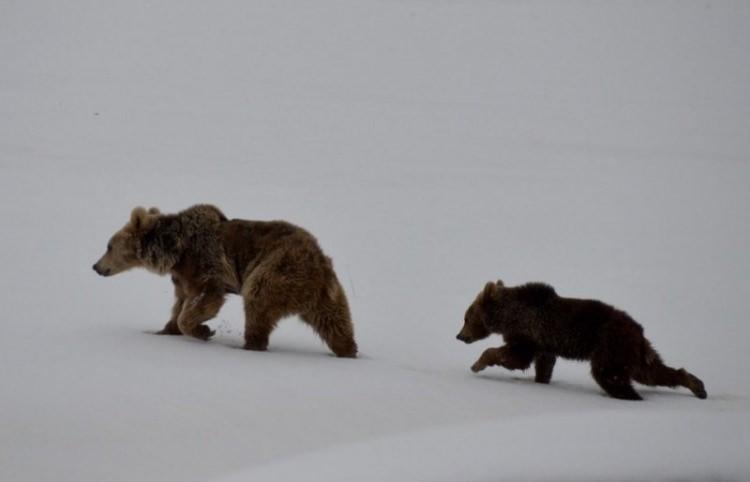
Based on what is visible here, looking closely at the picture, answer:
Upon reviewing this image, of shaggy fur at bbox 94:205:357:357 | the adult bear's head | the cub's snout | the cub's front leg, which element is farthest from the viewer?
the cub's snout

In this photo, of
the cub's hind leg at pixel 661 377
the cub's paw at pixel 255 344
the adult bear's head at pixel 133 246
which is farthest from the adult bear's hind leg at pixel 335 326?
the cub's hind leg at pixel 661 377

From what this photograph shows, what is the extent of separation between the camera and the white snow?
21.3 ft

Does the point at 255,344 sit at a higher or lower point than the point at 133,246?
lower

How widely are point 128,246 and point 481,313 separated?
11.2ft

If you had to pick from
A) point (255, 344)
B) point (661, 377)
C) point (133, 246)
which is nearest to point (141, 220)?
point (133, 246)

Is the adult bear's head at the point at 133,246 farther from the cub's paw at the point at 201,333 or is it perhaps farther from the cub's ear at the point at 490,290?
the cub's ear at the point at 490,290

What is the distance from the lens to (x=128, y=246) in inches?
369

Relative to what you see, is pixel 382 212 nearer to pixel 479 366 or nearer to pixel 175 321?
pixel 175 321

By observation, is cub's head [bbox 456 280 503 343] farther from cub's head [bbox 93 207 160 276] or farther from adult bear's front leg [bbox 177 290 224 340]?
cub's head [bbox 93 207 160 276]

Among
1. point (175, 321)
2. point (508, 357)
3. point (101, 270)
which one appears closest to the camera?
point (508, 357)

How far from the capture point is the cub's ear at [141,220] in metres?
9.32

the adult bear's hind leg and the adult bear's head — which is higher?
the adult bear's head

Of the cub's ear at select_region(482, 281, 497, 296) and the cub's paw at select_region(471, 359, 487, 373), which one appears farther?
the cub's ear at select_region(482, 281, 497, 296)

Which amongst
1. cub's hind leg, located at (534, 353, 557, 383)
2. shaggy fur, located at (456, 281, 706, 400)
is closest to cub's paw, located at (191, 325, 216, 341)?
shaggy fur, located at (456, 281, 706, 400)
